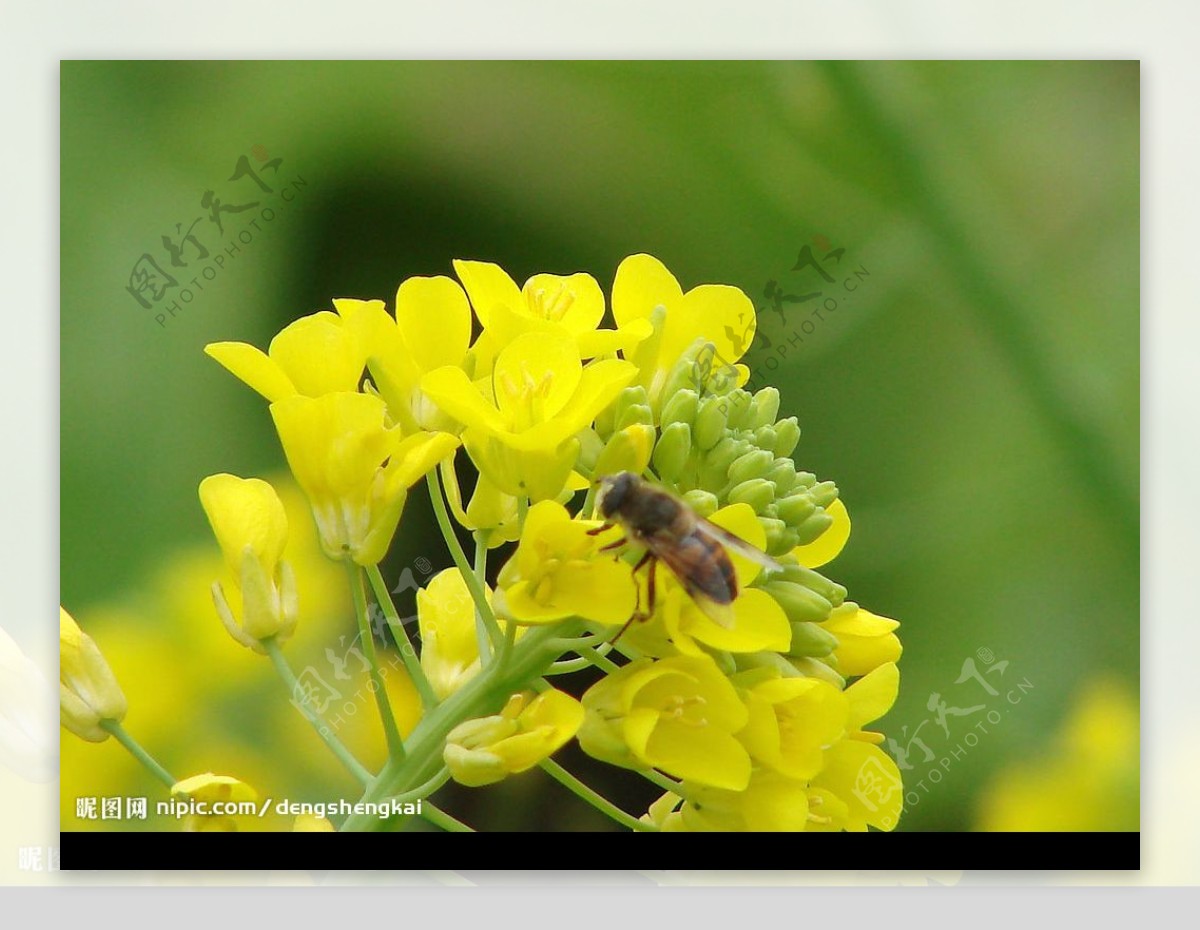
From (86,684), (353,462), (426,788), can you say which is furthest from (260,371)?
(86,684)

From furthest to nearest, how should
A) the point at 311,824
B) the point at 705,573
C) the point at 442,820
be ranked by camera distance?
the point at 311,824
the point at 442,820
the point at 705,573

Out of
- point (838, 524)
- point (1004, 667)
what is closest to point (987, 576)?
point (1004, 667)

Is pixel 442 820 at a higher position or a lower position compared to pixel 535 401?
lower

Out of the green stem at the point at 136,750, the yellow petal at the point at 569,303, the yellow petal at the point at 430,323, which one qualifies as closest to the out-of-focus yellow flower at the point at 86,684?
the green stem at the point at 136,750

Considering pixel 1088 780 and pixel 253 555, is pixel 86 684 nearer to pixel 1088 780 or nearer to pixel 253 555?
pixel 253 555

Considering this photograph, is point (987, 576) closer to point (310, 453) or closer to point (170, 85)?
point (310, 453)

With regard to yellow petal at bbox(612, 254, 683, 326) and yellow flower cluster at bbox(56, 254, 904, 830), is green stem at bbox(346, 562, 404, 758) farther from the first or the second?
yellow petal at bbox(612, 254, 683, 326)

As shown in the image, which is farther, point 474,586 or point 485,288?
point 485,288
